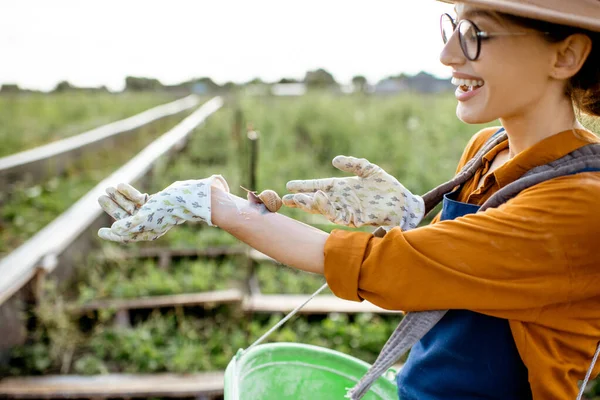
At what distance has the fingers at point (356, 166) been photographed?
1.37 metres

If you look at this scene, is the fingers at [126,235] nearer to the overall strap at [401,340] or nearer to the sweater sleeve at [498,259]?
the sweater sleeve at [498,259]

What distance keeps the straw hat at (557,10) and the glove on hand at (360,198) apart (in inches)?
17.4

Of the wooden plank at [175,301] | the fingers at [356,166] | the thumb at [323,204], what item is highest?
the fingers at [356,166]

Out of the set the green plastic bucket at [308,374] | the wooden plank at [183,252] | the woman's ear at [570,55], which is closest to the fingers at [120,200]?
the green plastic bucket at [308,374]

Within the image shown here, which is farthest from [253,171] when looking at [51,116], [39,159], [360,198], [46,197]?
[51,116]

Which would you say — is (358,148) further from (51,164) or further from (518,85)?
(518,85)

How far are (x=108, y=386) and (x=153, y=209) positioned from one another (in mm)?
1915

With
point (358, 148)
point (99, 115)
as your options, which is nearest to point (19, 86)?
point (99, 115)

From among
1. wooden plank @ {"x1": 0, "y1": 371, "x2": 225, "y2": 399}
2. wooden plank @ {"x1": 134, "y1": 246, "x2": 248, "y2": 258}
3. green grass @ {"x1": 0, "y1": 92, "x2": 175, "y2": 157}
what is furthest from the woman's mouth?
green grass @ {"x1": 0, "y1": 92, "x2": 175, "y2": 157}

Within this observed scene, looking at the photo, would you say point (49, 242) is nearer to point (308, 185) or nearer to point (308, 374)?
point (308, 374)

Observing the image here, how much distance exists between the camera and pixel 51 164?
6.42m

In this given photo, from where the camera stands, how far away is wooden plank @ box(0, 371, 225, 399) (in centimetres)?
279

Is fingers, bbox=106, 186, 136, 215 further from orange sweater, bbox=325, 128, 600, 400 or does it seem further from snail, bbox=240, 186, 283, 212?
orange sweater, bbox=325, 128, 600, 400

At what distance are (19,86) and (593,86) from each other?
18538 millimetres
